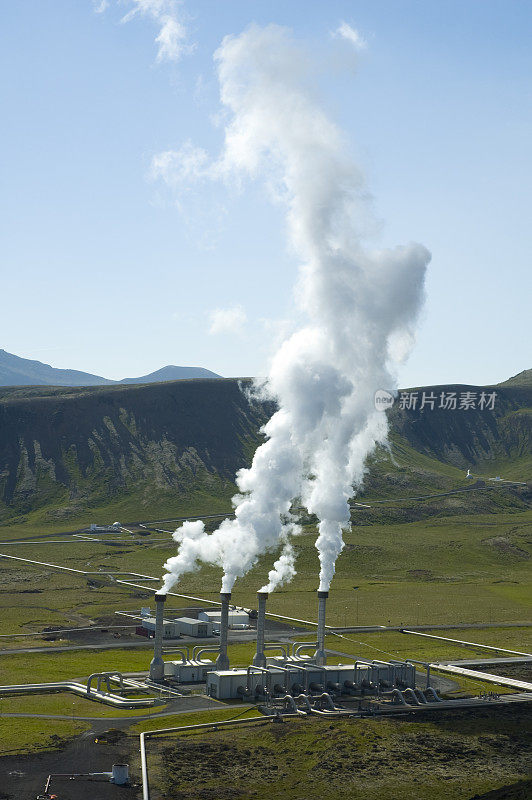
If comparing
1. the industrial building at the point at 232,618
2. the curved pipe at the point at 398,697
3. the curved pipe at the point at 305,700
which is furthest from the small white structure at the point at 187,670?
the industrial building at the point at 232,618

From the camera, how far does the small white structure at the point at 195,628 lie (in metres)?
150

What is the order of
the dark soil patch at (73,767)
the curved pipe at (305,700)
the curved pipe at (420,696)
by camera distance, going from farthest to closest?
1. the curved pipe at (420,696)
2. the curved pipe at (305,700)
3. the dark soil patch at (73,767)

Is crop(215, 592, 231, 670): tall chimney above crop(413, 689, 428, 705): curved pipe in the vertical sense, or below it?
above

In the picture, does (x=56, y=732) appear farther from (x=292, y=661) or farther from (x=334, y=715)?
(x=292, y=661)

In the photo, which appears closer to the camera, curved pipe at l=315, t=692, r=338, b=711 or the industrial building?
curved pipe at l=315, t=692, r=338, b=711

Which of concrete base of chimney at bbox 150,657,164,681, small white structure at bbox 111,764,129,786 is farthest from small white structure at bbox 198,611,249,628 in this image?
small white structure at bbox 111,764,129,786

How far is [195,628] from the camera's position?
150 meters

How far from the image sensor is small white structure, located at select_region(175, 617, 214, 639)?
5920 inches

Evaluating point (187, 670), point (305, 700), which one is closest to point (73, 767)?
point (305, 700)

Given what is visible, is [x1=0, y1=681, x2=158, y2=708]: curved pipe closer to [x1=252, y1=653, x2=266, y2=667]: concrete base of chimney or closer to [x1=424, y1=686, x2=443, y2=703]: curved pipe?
[x1=252, y1=653, x2=266, y2=667]: concrete base of chimney

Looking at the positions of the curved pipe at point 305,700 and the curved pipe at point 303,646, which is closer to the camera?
the curved pipe at point 305,700

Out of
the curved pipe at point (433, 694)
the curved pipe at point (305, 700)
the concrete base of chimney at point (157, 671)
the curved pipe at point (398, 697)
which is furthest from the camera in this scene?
the concrete base of chimney at point (157, 671)

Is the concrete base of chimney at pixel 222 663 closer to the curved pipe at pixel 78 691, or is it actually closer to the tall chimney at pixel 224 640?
the tall chimney at pixel 224 640

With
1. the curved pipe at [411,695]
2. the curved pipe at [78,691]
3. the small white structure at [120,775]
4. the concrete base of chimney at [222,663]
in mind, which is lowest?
the curved pipe at [78,691]
